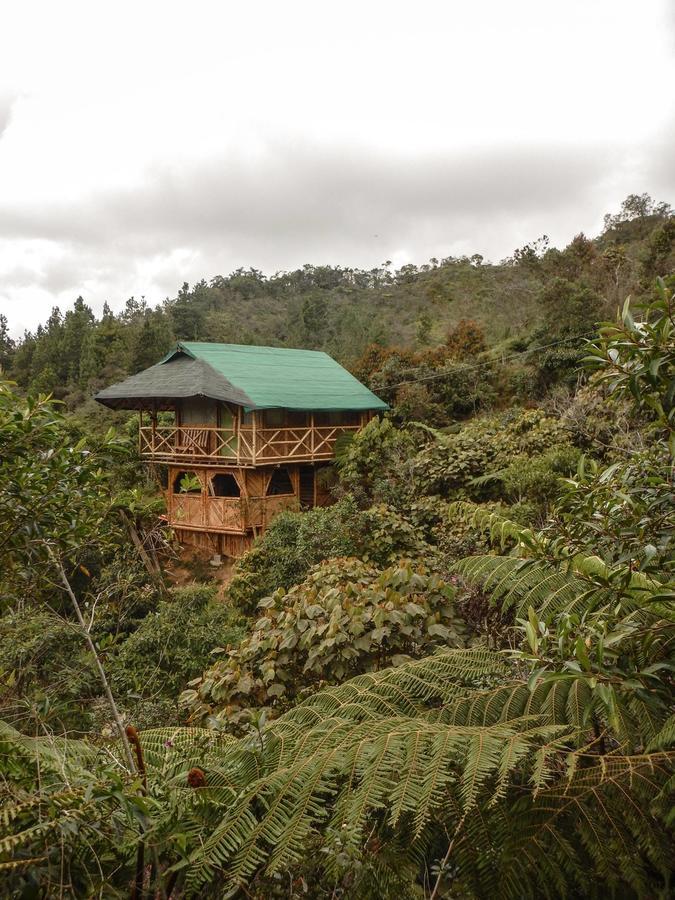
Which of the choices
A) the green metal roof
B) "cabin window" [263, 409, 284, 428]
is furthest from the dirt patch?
the green metal roof

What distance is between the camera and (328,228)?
43812 millimetres

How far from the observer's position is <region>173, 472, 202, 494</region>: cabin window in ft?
53.8

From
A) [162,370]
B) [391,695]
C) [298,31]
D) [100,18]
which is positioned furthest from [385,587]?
[162,370]

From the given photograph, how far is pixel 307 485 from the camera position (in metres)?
17.8

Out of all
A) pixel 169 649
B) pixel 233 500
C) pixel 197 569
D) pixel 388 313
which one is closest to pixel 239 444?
pixel 233 500

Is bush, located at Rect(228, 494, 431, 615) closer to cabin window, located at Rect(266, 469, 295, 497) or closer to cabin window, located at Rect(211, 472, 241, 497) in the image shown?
cabin window, located at Rect(266, 469, 295, 497)

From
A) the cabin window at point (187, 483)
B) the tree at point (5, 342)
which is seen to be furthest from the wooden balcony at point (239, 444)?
the tree at point (5, 342)

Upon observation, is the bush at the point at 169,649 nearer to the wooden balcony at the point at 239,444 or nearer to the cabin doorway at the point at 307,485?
the wooden balcony at the point at 239,444

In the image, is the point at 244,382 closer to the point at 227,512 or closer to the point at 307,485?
the point at 227,512

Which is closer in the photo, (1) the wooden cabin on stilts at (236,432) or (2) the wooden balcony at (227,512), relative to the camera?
(2) the wooden balcony at (227,512)

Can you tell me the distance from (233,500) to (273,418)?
279cm

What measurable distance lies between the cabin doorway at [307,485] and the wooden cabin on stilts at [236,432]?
3 centimetres

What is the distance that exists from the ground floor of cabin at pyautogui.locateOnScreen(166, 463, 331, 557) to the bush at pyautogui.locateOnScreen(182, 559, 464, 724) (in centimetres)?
1136

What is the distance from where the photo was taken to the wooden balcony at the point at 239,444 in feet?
49.9
